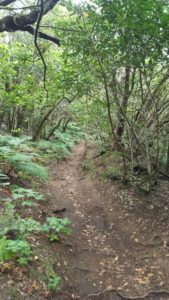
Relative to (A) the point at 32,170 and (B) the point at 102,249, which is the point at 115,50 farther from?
(B) the point at 102,249

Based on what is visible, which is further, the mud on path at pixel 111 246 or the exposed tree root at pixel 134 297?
the mud on path at pixel 111 246

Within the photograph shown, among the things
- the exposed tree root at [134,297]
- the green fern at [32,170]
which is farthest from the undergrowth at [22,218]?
the exposed tree root at [134,297]

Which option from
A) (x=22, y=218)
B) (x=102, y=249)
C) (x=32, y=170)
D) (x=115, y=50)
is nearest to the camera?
(x=22, y=218)

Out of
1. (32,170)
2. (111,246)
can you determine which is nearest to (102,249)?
(111,246)

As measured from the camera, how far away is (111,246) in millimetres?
6844

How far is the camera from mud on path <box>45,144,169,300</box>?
5.29 metres

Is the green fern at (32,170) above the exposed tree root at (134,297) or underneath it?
above

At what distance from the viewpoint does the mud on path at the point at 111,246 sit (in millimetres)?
5285

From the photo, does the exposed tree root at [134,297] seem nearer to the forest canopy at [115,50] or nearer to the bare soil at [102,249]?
the bare soil at [102,249]

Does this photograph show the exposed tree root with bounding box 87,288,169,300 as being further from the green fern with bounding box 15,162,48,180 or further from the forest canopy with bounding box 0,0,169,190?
the forest canopy with bounding box 0,0,169,190

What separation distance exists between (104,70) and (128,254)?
4635 millimetres

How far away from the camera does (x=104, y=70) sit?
803 cm

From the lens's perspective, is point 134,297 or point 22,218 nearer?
point 134,297

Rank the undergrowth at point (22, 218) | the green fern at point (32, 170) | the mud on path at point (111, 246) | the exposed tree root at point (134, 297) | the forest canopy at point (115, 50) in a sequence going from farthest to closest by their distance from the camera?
the green fern at point (32, 170) < the forest canopy at point (115, 50) < the mud on path at point (111, 246) < the exposed tree root at point (134, 297) < the undergrowth at point (22, 218)
